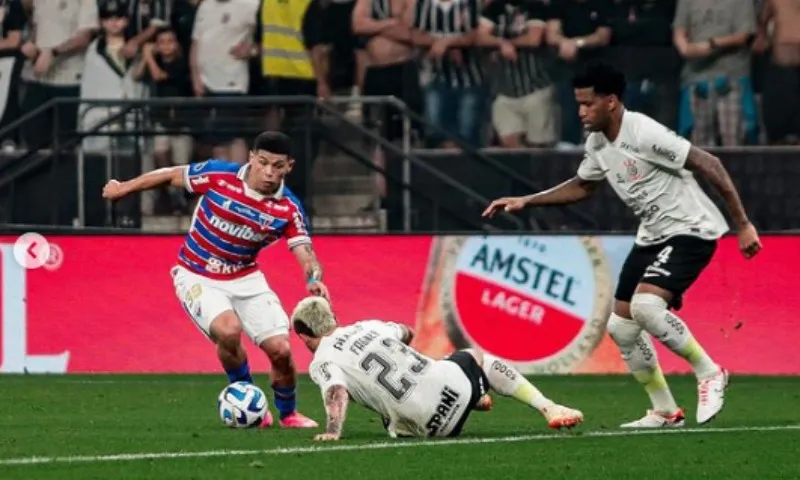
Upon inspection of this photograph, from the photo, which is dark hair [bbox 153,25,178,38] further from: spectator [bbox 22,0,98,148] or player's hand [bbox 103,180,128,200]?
player's hand [bbox 103,180,128,200]

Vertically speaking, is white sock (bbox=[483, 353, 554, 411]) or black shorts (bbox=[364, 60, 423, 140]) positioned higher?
white sock (bbox=[483, 353, 554, 411])

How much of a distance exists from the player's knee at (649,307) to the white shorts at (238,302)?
240cm

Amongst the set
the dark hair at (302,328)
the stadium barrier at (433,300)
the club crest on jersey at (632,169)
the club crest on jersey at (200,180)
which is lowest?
the stadium barrier at (433,300)

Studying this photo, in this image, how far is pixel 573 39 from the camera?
1975 centimetres

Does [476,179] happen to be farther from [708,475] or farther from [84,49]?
[708,475]

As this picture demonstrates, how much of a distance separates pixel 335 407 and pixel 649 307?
234 centimetres

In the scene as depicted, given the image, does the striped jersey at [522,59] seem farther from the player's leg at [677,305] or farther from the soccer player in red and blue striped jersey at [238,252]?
the player's leg at [677,305]

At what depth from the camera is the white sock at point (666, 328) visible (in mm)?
12664

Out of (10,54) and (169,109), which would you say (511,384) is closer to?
(169,109)

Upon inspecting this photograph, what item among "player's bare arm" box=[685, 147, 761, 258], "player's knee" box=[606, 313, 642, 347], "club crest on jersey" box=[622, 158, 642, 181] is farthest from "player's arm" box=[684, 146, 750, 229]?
"player's knee" box=[606, 313, 642, 347]

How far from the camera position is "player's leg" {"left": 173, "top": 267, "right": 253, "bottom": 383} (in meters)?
13.5

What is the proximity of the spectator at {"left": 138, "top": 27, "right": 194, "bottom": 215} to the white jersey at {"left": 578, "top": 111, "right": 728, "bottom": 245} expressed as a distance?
308 inches

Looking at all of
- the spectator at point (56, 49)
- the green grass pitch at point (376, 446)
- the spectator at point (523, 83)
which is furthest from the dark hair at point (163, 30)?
the green grass pitch at point (376, 446)

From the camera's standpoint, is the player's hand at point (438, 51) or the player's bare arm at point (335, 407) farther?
the player's hand at point (438, 51)
